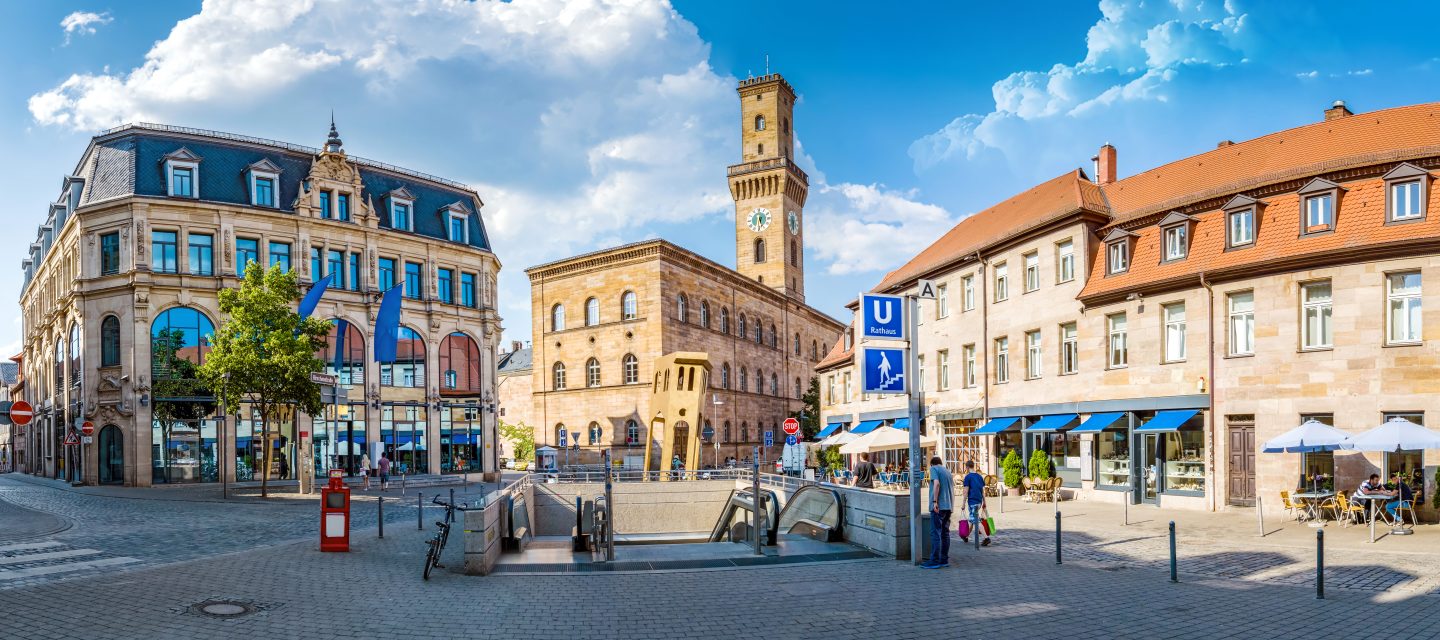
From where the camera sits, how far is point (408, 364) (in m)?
47.6

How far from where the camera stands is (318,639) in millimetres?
9117

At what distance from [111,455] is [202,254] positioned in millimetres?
8974

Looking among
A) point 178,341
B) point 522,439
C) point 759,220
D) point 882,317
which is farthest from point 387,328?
point 759,220

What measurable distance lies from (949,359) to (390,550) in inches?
890

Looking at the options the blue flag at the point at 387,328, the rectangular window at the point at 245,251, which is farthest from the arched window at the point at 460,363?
the blue flag at the point at 387,328

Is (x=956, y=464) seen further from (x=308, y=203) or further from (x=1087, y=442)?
(x=308, y=203)

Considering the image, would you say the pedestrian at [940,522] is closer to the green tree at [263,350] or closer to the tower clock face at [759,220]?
the green tree at [263,350]

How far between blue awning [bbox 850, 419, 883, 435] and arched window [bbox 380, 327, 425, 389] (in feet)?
71.3

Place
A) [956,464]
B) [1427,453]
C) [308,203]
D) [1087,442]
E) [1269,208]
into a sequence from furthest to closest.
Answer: [308,203] → [956,464] → [1087,442] → [1269,208] → [1427,453]

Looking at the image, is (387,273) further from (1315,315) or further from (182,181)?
(1315,315)

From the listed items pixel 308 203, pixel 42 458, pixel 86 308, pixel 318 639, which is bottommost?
pixel 42 458

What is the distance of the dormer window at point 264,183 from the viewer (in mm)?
42625

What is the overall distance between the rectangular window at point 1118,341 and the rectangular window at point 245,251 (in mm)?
34424

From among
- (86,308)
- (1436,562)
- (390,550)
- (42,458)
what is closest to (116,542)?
(390,550)
